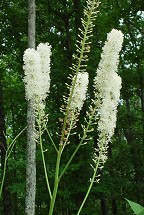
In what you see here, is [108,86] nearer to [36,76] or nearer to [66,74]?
[36,76]

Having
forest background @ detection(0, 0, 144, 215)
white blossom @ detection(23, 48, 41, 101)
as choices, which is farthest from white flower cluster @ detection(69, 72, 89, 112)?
forest background @ detection(0, 0, 144, 215)

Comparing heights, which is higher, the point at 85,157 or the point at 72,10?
the point at 72,10

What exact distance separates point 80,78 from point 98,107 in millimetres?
207

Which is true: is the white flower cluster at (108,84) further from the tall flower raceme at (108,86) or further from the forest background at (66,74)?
the forest background at (66,74)

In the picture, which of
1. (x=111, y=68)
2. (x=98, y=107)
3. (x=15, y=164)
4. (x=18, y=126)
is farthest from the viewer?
(x=18, y=126)

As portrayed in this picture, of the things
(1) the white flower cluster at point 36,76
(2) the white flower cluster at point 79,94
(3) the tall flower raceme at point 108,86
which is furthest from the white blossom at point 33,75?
(3) the tall flower raceme at point 108,86

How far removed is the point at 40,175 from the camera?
16.8m

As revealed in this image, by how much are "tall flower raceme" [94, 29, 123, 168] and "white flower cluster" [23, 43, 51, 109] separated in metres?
0.30

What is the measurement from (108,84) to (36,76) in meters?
0.43

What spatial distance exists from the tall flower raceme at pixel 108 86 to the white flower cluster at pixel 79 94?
0.09 m

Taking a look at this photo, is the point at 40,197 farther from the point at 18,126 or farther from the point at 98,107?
the point at 98,107

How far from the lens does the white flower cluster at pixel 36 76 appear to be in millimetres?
2340

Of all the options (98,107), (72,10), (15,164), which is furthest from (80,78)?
(72,10)

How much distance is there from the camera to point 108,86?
7.05 ft
